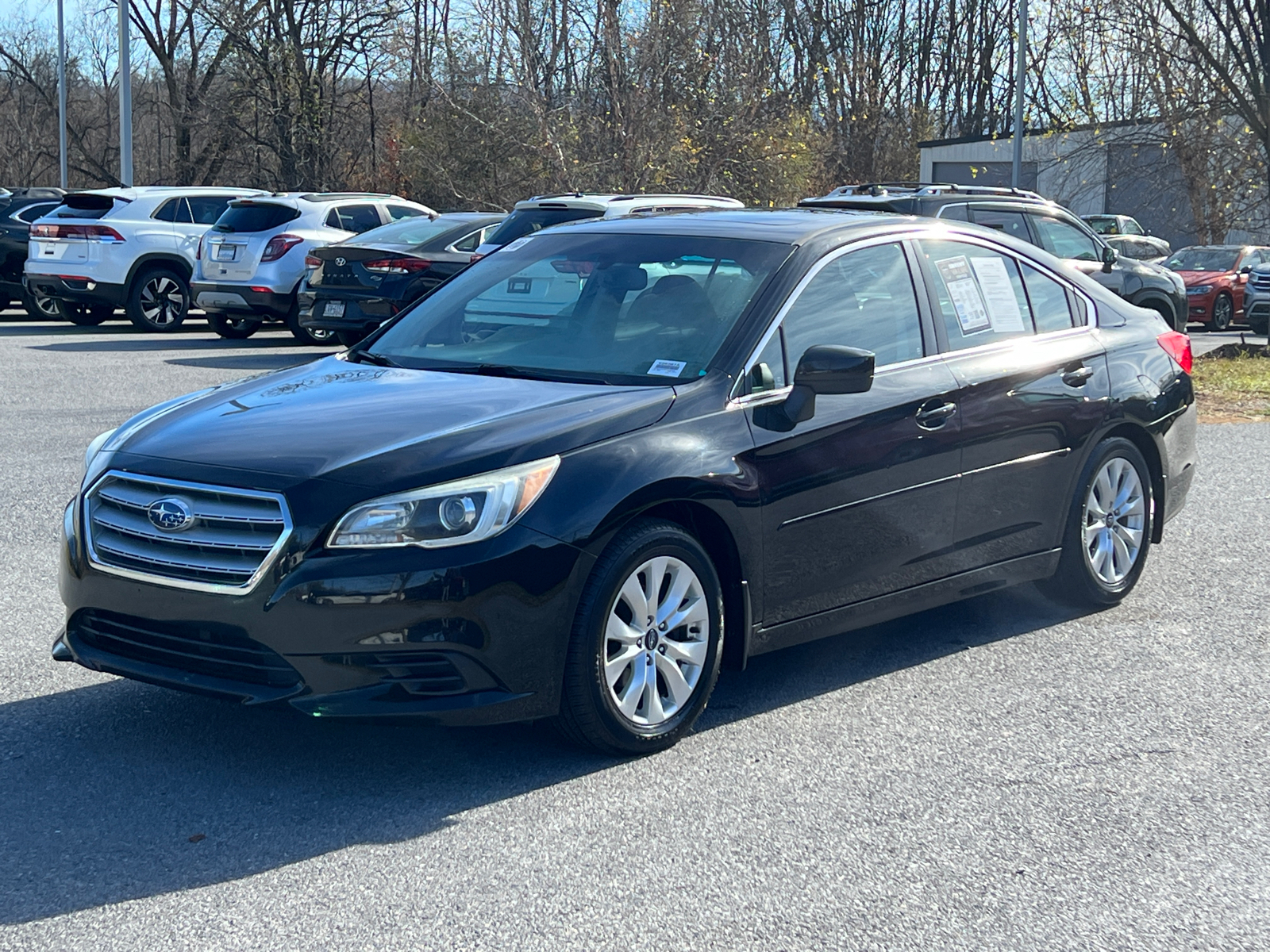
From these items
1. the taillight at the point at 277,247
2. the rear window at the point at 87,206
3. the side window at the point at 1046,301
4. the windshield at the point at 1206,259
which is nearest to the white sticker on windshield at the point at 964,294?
the side window at the point at 1046,301

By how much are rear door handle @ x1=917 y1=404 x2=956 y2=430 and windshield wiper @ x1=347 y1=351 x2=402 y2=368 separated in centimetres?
184

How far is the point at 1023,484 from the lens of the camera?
599cm

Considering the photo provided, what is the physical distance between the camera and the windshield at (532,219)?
14.7 m

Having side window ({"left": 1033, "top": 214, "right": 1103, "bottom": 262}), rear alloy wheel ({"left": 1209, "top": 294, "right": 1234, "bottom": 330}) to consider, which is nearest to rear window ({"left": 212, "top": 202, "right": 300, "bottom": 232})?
side window ({"left": 1033, "top": 214, "right": 1103, "bottom": 262})

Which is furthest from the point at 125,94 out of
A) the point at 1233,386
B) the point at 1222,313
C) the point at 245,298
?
the point at 1233,386

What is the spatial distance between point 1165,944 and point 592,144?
25572 mm

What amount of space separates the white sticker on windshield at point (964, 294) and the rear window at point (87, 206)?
16144 millimetres

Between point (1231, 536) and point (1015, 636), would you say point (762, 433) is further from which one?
point (1231, 536)

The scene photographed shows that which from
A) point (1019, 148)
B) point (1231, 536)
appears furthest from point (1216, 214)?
point (1231, 536)

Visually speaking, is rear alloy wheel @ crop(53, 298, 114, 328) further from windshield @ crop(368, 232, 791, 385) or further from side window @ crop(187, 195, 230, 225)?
windshield @ crop(368, 232, 791, 385)

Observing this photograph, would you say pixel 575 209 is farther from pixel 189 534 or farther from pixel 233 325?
pixel 189 534

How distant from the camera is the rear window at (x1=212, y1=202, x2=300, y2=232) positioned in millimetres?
18391

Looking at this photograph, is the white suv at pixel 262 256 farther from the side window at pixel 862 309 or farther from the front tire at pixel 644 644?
the front tire at pixel 644 644

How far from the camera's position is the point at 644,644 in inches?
182
